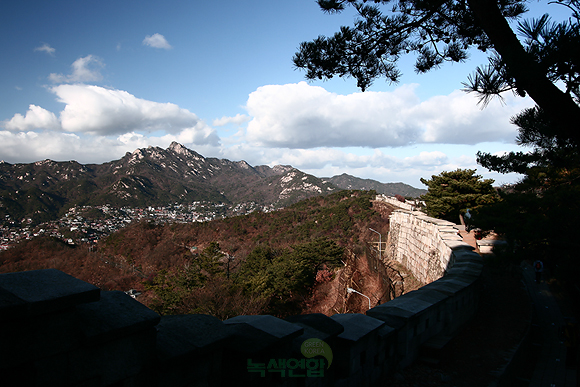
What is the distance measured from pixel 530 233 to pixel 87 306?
19.1ft

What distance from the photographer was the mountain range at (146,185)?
289ft

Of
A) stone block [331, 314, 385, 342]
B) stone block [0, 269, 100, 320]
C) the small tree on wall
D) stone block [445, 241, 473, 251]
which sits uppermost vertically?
the small tree on wall

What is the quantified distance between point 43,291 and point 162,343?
0.60m

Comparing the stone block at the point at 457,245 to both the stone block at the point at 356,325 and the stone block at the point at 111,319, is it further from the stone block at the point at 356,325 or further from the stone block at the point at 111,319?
the stone block at the point at 111,319

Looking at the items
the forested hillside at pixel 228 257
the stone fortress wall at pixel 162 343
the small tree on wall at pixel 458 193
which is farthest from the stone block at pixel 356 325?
the small tree on wall at pixel 458 193

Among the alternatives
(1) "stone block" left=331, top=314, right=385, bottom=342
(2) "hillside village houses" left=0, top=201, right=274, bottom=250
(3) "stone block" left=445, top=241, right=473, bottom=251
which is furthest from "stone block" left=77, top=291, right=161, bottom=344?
(2) "hillside village houses" left=0, top=201, right=274, bottom=250

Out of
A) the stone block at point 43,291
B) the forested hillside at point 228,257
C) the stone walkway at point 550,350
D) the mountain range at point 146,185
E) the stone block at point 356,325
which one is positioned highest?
the mountain range at point 146,185

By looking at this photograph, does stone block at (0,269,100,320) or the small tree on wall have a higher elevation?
the small tree on wall

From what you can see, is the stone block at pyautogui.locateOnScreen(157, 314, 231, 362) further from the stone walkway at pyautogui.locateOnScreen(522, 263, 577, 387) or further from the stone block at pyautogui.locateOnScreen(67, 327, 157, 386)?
the stone walkway at pyautogui.locateOnScreen(522, 263, 577, 387)

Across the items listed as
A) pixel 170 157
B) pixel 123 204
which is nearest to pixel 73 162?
pixel 170 157

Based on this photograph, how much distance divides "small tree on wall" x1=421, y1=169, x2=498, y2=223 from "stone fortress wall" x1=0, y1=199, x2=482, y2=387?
17.7m

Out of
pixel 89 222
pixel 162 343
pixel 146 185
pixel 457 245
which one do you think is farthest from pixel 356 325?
pixel 146 185

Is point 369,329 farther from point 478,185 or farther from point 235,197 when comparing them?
point 235,197

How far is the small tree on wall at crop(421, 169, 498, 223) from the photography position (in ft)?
62.1
